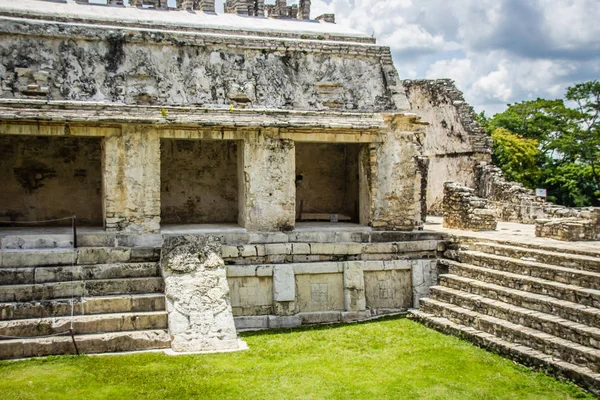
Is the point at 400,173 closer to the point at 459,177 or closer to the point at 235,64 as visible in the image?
the point at 235,64

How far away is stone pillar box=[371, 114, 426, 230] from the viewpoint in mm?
11852

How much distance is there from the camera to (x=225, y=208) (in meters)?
13.8

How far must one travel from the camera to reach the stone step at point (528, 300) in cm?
820

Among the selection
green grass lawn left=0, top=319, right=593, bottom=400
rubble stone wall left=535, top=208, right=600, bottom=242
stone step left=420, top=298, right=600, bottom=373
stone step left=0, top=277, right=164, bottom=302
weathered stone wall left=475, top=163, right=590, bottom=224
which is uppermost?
weathered stone wall left=475, top=163, right=590, bottom=224

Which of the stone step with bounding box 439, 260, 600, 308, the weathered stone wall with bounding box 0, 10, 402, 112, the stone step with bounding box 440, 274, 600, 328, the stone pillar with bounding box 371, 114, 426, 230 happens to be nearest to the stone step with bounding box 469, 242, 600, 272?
the stone step with bounding box 439, 260, 600, 308

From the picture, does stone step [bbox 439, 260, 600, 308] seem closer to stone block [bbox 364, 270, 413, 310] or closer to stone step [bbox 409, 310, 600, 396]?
stone block [bbox 364, 270, 413, 310]

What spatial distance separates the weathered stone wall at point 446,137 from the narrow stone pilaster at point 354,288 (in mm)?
8948

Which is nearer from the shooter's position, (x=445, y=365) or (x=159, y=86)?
(x=445, y=365)

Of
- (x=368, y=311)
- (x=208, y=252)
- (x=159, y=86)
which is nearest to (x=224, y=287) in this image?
(x=208, y=252)

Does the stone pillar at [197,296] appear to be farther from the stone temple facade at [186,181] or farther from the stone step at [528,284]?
the stone step at [528,284]

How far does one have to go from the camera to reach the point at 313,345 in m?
9.46

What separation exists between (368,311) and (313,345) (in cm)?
202

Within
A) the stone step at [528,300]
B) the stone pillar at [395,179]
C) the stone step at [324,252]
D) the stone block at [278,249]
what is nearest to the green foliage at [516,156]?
the stone pillar at [395,179]

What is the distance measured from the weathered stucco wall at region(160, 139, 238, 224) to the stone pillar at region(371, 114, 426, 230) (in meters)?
3.29
